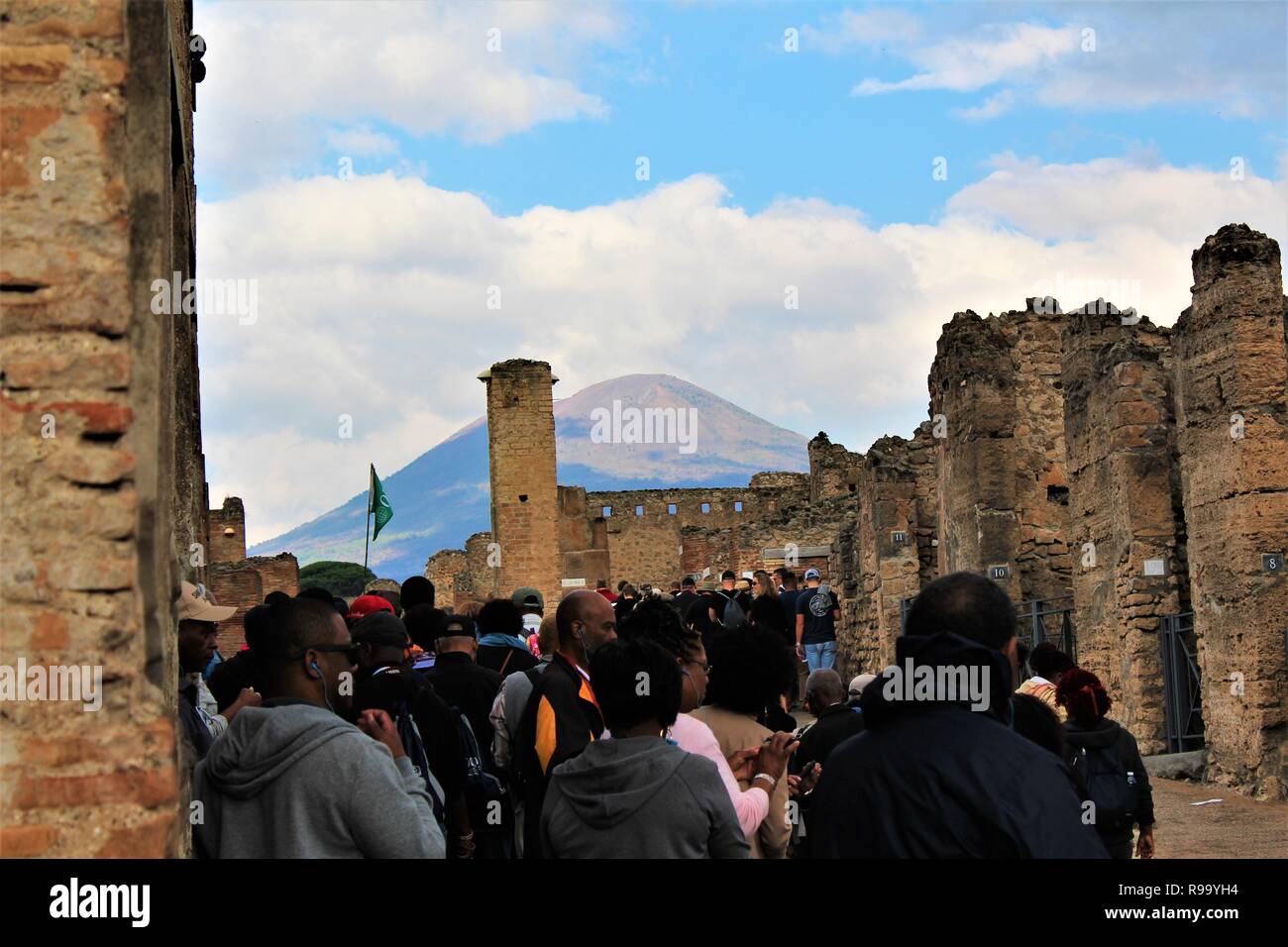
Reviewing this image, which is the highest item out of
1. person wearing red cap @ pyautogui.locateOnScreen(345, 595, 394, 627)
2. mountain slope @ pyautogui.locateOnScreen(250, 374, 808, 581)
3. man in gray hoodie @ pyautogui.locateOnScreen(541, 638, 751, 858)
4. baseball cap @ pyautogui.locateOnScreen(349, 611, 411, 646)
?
mountain slope @ pyautogui.locateOnScreen(250, 374, 808, 581)

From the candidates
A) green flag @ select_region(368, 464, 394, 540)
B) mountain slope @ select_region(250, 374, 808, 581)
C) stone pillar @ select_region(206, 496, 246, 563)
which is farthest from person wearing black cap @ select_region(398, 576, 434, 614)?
mountain slope @ select_region(250, 374, 808, 581)

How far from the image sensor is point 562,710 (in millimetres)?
5969

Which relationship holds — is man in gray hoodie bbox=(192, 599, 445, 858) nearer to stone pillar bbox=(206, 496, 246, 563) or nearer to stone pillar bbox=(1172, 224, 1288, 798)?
stone pillar bbox=(1172, 224, 1288, 798)

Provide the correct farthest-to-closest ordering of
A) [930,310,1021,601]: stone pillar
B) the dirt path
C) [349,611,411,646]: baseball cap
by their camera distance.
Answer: [930,310,1021,601]: stone pillar
the dirt path
[349,611,411,646]: baseball cap

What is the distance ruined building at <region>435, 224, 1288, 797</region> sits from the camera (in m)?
12.1

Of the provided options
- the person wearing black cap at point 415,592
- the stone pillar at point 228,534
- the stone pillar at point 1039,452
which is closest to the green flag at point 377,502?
the stone pillar at point 1039,452

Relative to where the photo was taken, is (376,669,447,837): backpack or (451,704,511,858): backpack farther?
(451,704,511,858): backpack

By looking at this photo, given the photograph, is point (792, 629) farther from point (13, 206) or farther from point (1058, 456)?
point (13, 206)

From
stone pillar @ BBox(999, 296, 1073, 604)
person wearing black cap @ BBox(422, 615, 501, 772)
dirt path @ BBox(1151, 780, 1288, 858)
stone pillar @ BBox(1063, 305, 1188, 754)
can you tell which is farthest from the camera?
stone pillar @ BBox(999, 296, 1073, 604)

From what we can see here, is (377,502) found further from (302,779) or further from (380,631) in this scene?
(302,779)

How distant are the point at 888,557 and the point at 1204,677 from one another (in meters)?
7.46

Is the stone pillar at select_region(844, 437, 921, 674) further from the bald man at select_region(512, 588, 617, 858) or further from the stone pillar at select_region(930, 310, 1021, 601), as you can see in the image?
the bald man at select_region(512, 588, 617, 858)

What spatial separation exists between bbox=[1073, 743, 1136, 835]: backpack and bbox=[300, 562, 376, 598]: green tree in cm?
6000

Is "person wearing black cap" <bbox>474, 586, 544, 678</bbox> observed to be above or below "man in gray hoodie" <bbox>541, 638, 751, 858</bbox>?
above
